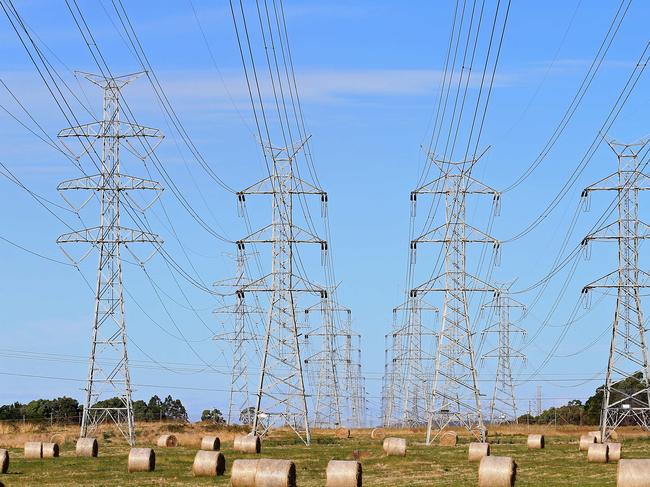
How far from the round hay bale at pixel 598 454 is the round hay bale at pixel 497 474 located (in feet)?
57.6

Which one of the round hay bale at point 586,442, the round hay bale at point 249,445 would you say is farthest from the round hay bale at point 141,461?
the round hay bale at point 586,442

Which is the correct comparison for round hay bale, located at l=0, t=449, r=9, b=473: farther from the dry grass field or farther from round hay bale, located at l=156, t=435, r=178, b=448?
round hay bale, located at l=156, t=435, r=178, b=448

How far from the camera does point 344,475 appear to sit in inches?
1791

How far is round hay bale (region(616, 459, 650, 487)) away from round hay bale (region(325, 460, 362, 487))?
9.75 meters

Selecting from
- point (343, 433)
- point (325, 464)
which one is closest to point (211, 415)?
point (343, 433)

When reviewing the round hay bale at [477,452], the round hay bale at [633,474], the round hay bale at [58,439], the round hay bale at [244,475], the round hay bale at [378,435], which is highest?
the round hay bale at [378,435]

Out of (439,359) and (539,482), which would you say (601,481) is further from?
(439,359)

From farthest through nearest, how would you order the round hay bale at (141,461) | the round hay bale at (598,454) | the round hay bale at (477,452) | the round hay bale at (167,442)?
the round hay bale at (167,442)
the round hay bale at (477,452)
the round hay bale at (598,454)
the round hay bale at (141,461)

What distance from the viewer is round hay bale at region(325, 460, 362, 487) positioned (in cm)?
4534

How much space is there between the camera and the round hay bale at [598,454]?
63.2 m

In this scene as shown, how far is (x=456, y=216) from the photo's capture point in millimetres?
85500

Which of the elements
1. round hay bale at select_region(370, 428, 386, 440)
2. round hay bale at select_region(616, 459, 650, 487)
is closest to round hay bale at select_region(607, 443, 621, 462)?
round hay bale at select_region(616, 459, 650, 487)

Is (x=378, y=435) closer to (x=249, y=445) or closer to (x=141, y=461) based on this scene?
(x=249, y=445)

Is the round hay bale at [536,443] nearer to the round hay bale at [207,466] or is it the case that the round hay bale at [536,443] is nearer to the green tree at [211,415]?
Result: the round hay bale at [207,466]
